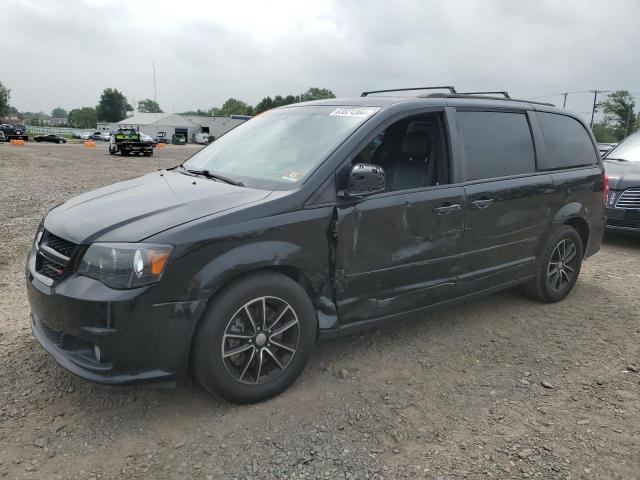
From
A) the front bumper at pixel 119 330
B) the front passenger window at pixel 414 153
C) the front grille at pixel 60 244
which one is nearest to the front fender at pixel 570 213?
the front passenger window at pixel 414 153

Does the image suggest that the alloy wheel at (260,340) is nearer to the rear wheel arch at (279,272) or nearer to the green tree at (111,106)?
the rear wheel arch at (279,272)

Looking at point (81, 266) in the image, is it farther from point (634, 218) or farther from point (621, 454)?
point (634, 218)

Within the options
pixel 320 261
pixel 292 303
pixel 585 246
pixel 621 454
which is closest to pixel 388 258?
pixel 320 261

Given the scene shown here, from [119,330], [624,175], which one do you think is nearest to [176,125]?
[624,175]

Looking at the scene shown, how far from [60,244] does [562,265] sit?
4.30 m

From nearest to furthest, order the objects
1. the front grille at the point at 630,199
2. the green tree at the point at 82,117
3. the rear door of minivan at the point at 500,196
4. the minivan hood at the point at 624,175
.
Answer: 1. the rear door of minivan at the point at 500,196
2. the front grille at the point at 630,199
3. the minivan hood at the point at 624,175
4. the green tree at the point at 82,117

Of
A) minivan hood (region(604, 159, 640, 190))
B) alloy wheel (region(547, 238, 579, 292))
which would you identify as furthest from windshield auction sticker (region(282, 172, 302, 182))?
minivan hood (region(604, 159, 640, 190))

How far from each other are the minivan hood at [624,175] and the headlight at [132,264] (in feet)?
23.1

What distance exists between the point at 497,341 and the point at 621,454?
4.64 ft

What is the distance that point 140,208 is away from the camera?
10.1ft

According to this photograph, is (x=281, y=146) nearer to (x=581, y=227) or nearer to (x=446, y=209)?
(x=446, y=209)

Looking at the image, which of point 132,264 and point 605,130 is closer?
point 132,264

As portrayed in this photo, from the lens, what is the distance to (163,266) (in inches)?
105

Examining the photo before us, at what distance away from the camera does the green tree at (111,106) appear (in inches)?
4705
